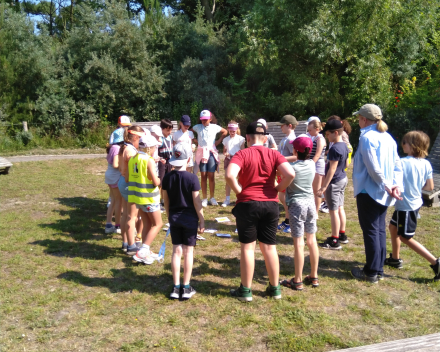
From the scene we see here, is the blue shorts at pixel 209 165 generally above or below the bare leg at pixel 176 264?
above

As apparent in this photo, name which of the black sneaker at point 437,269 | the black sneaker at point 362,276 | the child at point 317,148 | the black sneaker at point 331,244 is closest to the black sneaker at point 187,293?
the black sneaker at point 362,276

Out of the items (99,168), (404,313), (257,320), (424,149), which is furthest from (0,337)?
(99,168)

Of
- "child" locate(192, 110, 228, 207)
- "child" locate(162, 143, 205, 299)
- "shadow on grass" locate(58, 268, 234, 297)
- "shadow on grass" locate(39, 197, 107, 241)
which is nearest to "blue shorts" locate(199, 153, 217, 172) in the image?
"child" locate(192, 110, 228, 207)

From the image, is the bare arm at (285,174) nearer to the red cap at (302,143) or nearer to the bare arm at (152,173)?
the red cap at (302,143)

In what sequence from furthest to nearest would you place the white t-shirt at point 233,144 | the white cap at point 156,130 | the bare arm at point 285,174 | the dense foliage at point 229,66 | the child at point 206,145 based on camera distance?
1. the dense foliage at point 229,66
2. the child at point 206,145
3. the white t-shirt at point 233,144
4. the white cap at point 156,130
5. the bare arm at point 285,174

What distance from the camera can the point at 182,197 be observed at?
4594 millimetres

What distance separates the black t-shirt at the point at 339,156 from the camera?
18.9 ft

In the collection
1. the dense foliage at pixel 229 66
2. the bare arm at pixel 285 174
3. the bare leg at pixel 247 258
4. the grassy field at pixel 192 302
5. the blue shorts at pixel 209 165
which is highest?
the dense foliage at pixel 229 66

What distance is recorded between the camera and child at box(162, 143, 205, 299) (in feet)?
15.0

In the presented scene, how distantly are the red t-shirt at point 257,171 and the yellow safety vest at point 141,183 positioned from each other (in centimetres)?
147

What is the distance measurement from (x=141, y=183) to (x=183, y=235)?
1.12 meters

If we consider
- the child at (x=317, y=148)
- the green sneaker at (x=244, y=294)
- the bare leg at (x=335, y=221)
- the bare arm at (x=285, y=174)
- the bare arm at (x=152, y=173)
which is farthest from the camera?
the child at (x=317, y=148)

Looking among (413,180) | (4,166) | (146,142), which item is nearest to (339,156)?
(413,180)

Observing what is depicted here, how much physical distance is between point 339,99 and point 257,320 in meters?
14.8
